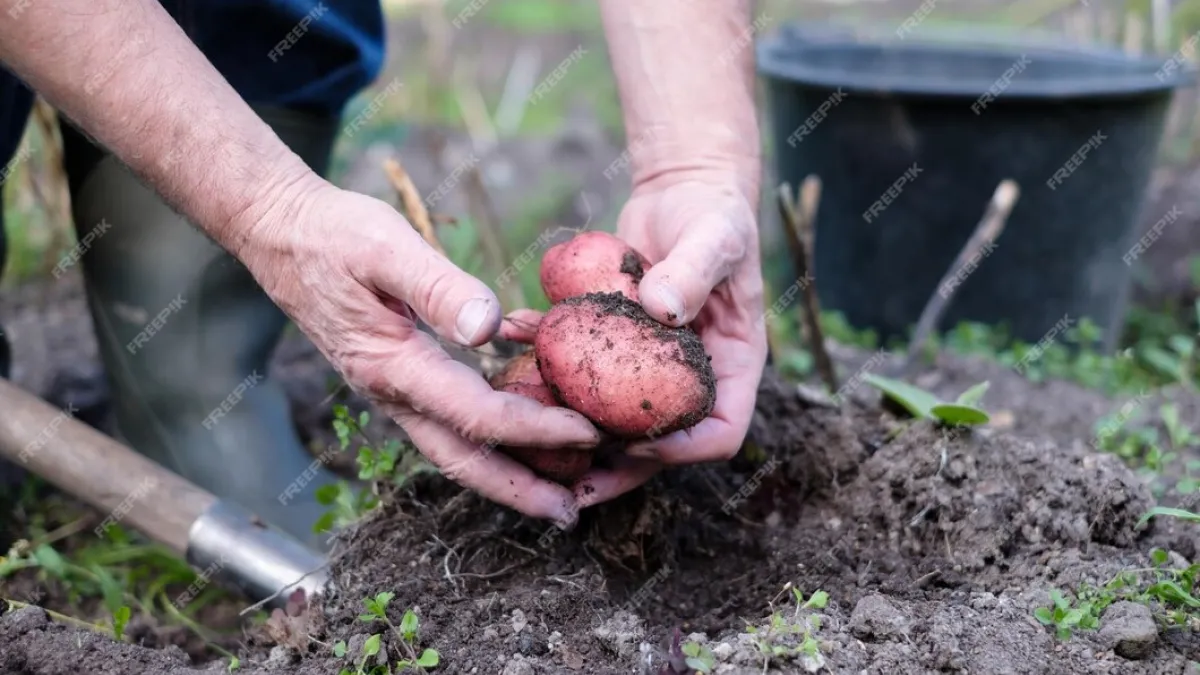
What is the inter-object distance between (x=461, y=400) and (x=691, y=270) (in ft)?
1.32

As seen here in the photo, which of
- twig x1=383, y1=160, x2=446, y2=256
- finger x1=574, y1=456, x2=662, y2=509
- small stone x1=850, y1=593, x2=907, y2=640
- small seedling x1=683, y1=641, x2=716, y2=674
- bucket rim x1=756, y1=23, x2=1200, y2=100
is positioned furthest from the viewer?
bucket rim x1=756, y1=23, x2=1200, y2=100

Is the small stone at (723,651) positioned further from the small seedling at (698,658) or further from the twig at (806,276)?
the twig at (806,276)

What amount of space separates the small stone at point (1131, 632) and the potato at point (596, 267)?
84cm

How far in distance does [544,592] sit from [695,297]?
0.51 metres

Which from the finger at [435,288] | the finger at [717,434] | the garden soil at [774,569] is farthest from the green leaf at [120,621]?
the finger at [717,434]

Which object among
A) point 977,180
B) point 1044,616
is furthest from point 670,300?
point 977,180

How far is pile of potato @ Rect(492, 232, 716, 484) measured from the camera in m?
1.47

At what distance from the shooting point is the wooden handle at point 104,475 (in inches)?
72.8

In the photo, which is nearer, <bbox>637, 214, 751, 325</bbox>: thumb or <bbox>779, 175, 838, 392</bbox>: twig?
<bbox>637, 214, 751, 325</bbox>: thumb

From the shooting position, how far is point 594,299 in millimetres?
1571

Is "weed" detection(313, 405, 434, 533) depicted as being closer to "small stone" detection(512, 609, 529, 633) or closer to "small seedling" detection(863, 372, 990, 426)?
"small stone" detection(512, 609, 529, 633)

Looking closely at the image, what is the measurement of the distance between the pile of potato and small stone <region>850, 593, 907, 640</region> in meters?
0.36

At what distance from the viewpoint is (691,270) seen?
5.06ft

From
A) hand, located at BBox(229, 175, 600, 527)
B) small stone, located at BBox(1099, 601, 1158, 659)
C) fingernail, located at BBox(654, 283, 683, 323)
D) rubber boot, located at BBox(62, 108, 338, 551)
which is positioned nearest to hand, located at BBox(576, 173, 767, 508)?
fingernail, located at BBox(654, 283, 683, 323)
